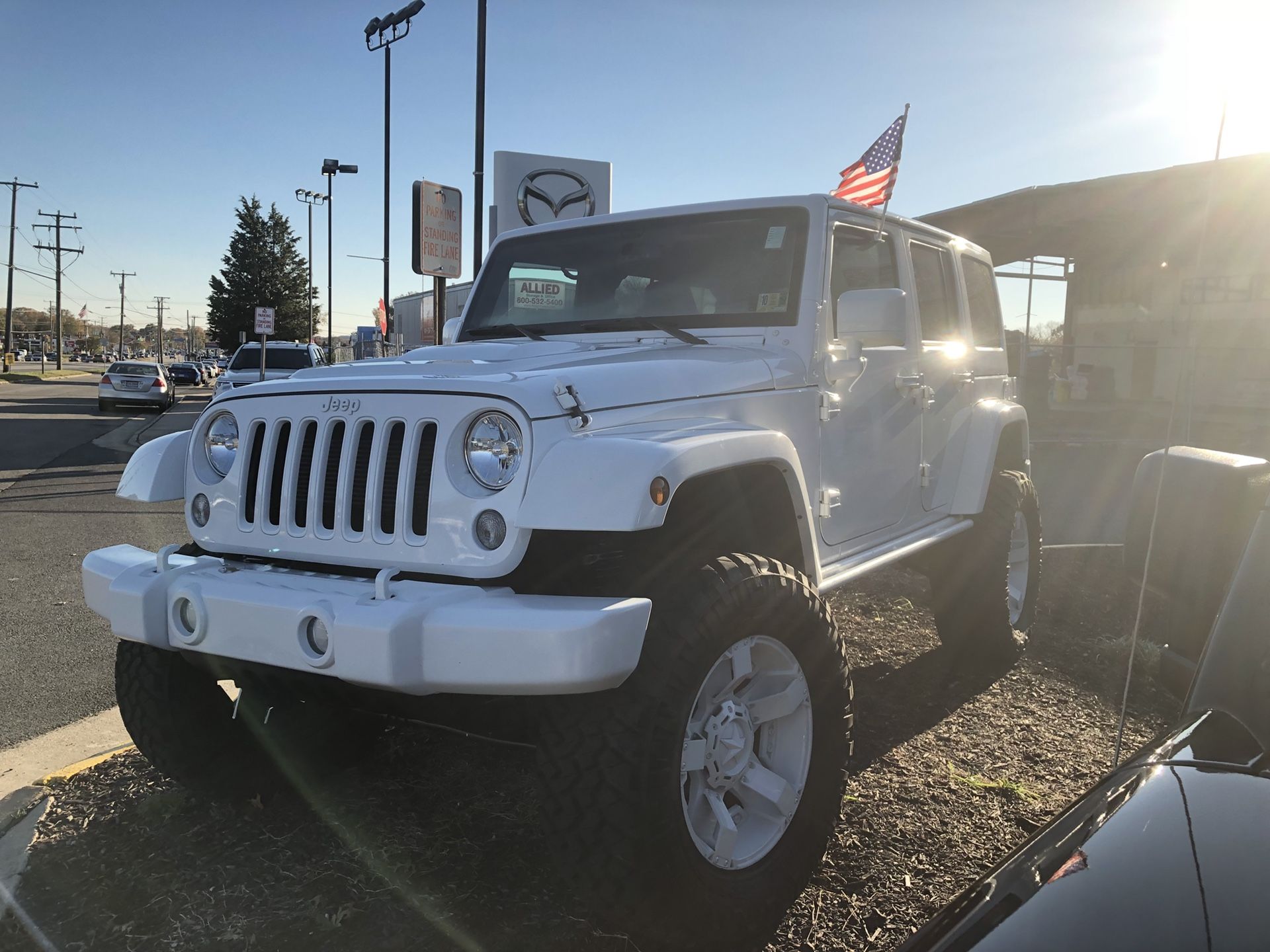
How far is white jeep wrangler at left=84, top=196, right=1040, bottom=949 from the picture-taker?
2.12 meters

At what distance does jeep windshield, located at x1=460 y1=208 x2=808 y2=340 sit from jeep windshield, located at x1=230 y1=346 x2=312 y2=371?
683 inches

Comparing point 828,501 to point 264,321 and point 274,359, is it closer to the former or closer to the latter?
point 274,359

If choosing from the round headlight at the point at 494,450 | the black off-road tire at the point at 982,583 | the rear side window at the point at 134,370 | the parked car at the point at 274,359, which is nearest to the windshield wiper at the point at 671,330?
the round headlight at the point at 494,450

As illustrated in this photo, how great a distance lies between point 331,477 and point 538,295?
168 cm

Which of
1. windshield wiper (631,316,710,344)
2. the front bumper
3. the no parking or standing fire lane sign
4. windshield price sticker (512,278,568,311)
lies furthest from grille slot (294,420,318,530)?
the no parking or standing fire lane sign

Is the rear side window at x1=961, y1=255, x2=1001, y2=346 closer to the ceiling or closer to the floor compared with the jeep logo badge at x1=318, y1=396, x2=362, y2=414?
closer to the ceiling

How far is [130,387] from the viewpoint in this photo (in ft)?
84.1

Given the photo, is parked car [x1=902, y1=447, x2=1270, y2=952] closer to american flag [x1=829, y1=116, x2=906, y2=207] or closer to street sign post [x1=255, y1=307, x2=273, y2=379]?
american flag [x1=829, y1=116, x2=906, y2=207]

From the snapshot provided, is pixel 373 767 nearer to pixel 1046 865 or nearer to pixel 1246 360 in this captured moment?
pixel 1046 865

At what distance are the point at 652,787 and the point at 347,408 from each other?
4.13ft

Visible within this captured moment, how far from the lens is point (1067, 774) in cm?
352

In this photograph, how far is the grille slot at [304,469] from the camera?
2.61m

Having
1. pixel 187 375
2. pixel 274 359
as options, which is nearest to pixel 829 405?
pixel 274 359

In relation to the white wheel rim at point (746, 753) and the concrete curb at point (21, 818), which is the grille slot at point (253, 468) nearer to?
the concrete curb at point (21, 818)
